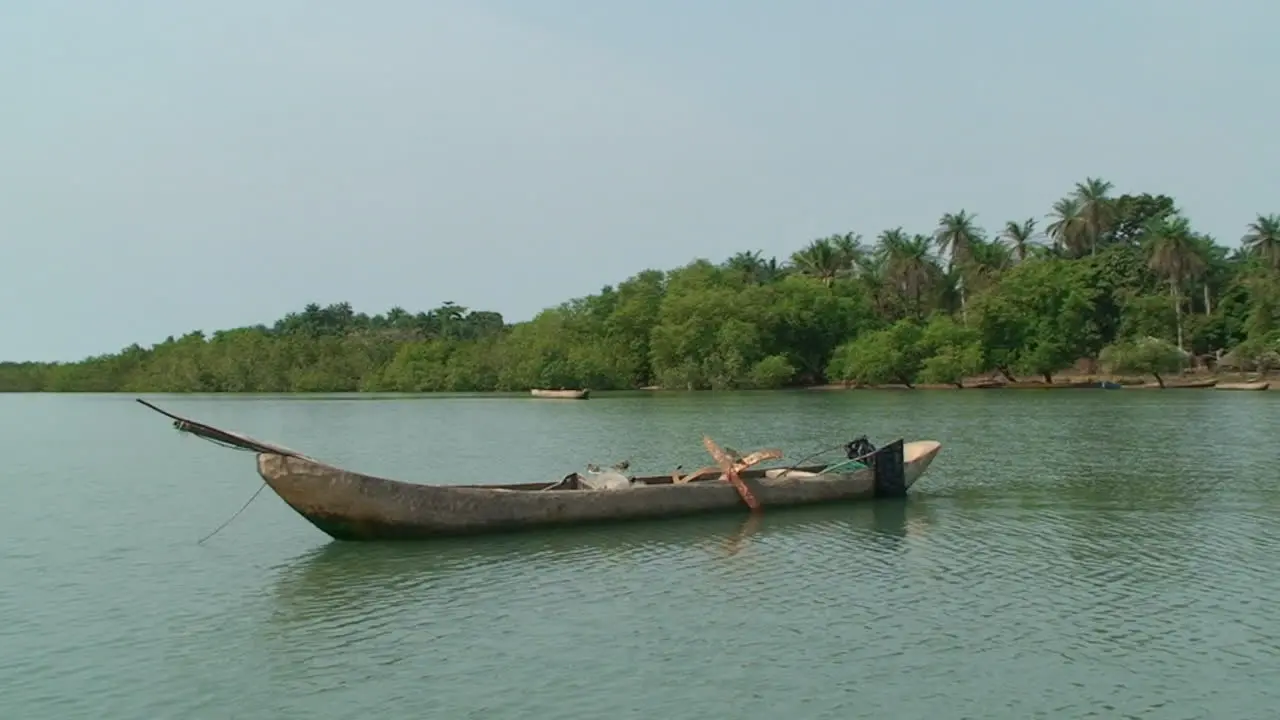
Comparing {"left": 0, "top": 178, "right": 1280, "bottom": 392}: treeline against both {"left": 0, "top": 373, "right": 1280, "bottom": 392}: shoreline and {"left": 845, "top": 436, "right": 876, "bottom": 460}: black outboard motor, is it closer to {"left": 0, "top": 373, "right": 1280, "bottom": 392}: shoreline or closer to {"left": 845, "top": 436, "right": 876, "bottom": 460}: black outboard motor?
{"left": 0, "top": 373, "right": 1280, "bottom": 392}: shoreline

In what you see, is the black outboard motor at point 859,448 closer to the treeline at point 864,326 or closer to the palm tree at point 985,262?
the treeline at point 864,326

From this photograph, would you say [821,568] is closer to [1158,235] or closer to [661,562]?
[661,562]

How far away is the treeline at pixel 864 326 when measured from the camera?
68625mm

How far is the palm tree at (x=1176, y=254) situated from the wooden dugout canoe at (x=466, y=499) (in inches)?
2265

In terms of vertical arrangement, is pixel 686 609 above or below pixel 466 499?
Answer: below

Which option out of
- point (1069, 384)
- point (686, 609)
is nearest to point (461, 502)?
point (686, 609)

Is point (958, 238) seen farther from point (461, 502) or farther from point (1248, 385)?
point (461, 502)

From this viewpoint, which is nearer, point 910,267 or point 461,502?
point 461,502

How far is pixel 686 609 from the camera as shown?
11.6 metres

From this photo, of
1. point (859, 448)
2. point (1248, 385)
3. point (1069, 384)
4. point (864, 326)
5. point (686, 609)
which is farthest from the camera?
Answer: point (864, 326)

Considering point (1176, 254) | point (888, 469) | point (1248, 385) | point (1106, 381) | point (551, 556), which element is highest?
point (1176, 254)

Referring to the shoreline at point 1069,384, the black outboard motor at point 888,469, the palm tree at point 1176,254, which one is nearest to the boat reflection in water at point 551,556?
the black outboard motor at point 888,469

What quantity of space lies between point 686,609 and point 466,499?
15.6ft

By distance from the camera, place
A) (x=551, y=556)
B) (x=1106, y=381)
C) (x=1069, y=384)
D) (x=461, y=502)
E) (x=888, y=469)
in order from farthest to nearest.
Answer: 1. (x=1069, y=384)
2. (x=1106, y=381)
3. (x=888, y=469)
4. (x=461, y=502)
5. (x=551, y=556)
